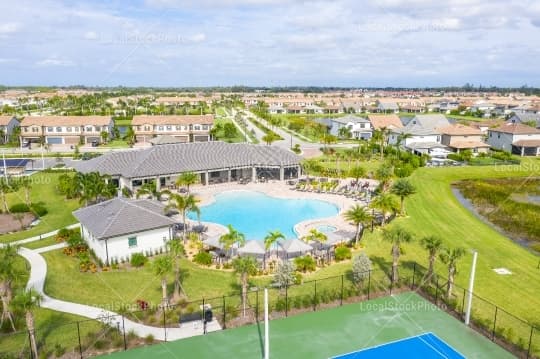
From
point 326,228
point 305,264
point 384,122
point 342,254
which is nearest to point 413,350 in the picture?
point 305,264

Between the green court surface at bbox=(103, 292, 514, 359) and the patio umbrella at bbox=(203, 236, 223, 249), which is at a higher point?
the patio umbrella at bbox=(203, 236, 223, 249)

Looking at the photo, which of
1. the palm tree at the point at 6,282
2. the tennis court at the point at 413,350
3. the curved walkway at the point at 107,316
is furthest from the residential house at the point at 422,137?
the palm tree at the point at 6,282

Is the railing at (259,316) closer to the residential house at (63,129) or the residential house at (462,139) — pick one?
the residential house at (462,139)

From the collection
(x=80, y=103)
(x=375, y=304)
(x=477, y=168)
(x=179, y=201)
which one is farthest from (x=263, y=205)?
(x=80, y=103)

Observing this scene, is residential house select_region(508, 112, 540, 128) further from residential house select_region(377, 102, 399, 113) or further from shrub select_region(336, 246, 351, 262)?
shrub select_region(336, 246, 351, 262)

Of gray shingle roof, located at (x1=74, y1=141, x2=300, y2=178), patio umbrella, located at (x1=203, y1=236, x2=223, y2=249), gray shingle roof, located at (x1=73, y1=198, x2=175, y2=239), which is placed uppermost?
gray shingle roof, located at (x1=74, y1=141, x2=300, y2=178)

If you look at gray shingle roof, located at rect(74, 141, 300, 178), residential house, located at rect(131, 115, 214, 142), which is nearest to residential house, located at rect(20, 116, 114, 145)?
residential house, located at rect(131, 115, 214, 142)
